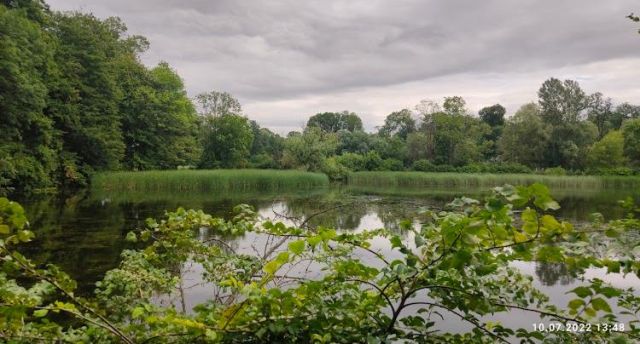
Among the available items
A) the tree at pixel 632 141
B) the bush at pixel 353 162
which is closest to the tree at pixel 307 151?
the bush at pixel 353 162

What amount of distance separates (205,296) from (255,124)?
216 feet

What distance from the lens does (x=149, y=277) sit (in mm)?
2934

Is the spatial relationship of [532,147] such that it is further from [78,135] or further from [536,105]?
[78,135]

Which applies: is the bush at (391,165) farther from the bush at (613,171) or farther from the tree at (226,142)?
the bush at (613,171)

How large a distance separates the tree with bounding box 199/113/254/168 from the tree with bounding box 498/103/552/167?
27565 millimetres

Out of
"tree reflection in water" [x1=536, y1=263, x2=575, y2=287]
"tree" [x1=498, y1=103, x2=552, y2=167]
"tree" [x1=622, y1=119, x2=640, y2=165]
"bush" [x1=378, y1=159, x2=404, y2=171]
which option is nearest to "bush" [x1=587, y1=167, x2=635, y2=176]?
"tree" [x1=622, y1=119, x2=640, y2=165]

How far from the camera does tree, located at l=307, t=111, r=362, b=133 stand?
274 ft

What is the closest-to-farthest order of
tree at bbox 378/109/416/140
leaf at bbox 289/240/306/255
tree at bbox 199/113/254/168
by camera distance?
leaf at bbox 289/240/306/255 < tree at bbox 199/113/254/168 < tree at bbox 378/109/416/140

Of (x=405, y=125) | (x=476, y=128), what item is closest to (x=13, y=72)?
(x=476, y=128)

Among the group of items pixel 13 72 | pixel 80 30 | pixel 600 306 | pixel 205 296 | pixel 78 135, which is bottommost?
pixel 205 296

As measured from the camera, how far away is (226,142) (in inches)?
1617

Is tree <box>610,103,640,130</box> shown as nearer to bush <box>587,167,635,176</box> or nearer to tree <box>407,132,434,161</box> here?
bush <box>587,167,635,176</box>

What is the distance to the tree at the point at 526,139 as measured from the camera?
150 feet

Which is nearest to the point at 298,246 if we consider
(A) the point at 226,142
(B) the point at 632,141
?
(A) the point at 226,142
